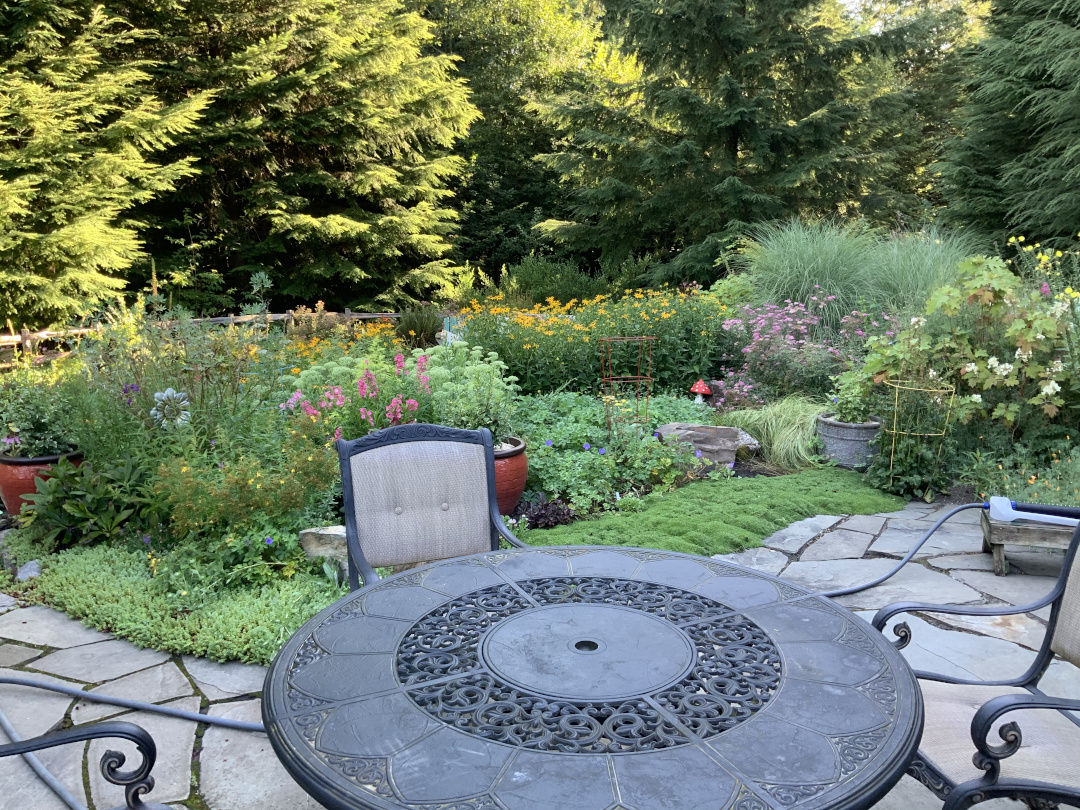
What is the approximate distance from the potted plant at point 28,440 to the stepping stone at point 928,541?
4.18m

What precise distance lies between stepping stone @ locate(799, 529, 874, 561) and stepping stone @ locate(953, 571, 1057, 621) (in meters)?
0.44

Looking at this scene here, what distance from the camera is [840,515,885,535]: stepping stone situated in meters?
3.66

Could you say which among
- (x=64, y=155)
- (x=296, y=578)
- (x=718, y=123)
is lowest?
(x=296, y=578)

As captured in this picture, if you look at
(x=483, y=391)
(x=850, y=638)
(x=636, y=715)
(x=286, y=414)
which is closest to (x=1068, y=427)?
(x=483, y=391)

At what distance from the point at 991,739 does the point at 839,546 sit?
1.80 metres

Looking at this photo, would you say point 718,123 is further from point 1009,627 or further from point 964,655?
point 964,655

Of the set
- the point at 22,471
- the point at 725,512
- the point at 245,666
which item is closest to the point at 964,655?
the point at 725,512

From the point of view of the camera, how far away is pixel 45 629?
2744 millimetres

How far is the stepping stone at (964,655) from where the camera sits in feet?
7.68

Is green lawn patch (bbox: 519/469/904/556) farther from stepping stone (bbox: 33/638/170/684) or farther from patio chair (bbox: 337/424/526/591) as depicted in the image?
stepping stone (bbox: 33/638/170/684)

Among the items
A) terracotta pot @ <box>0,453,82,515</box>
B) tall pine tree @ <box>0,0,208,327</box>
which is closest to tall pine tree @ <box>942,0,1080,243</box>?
terracotta pot @ <box>0,453,82,515</box>

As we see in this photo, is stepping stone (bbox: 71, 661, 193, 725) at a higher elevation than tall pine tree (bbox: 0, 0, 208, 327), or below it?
below

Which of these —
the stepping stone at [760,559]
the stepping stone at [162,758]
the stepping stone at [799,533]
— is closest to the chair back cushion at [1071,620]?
the stepping stone at [760,559]

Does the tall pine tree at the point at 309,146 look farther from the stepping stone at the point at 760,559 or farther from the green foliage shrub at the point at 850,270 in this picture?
the stepping stone at the point at 760,559
